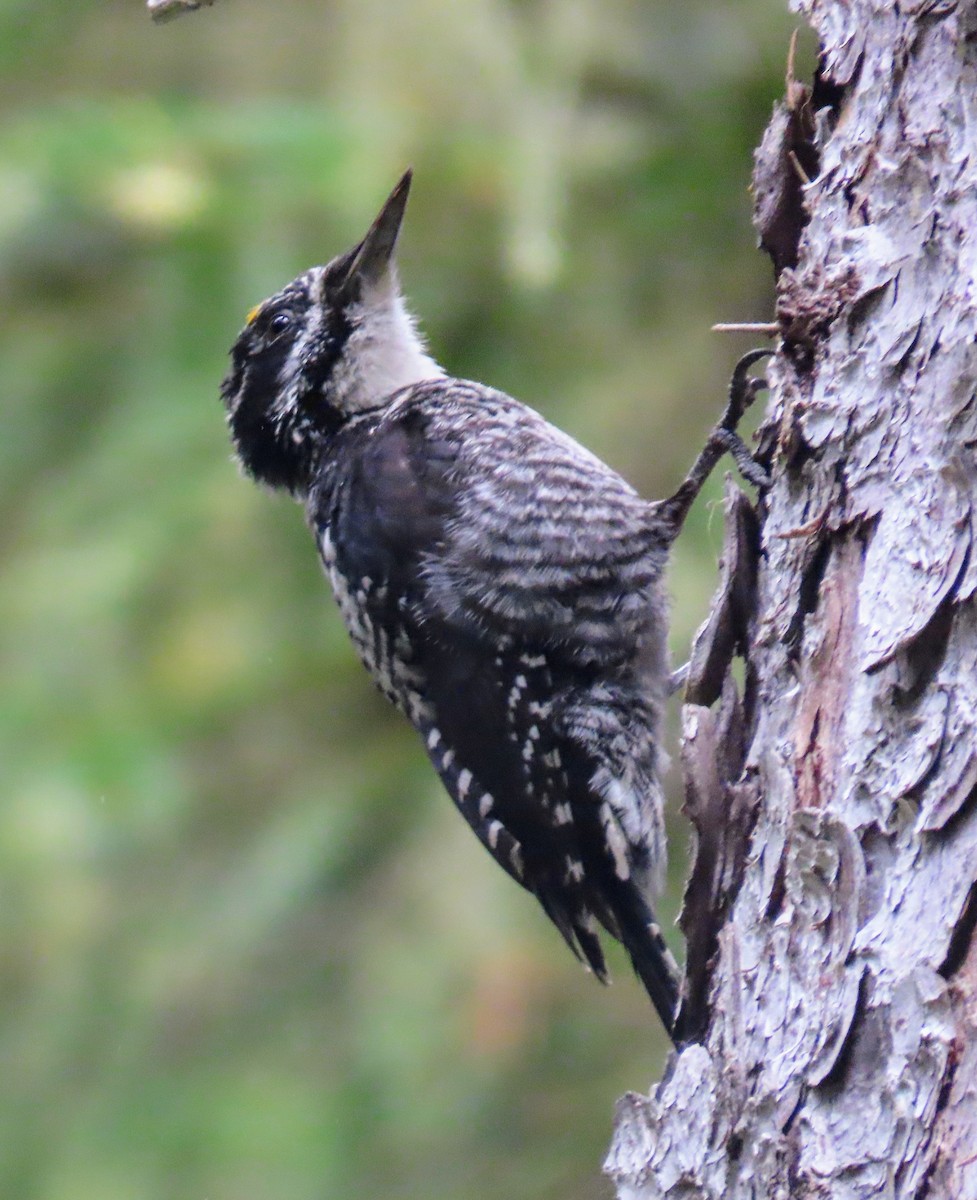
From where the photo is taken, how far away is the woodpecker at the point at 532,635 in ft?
10.4

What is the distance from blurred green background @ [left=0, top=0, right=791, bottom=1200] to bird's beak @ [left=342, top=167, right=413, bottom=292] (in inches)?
12.5

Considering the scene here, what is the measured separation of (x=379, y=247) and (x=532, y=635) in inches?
37.7

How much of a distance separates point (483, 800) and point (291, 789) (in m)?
1.24

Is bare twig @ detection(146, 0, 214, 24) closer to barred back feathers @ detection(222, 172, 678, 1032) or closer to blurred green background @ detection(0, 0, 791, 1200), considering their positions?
barred back feathers @ detection(222, 172, 678, 1032)

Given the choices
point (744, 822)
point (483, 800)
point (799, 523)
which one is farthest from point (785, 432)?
point (483, 800)

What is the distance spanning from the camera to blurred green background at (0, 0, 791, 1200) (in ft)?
12.7

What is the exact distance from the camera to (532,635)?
10.4ft

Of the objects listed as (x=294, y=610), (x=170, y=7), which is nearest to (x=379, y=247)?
(x=294, y=610)

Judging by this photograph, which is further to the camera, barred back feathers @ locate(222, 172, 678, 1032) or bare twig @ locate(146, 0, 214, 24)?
barred back feathers @ locate(222, 172, 678, 1032)

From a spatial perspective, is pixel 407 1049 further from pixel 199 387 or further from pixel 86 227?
pixel 86 227

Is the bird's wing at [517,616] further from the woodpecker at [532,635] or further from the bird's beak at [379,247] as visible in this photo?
the bird's beak at [379,247]

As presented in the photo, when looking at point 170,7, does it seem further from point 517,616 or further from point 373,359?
point 373,359

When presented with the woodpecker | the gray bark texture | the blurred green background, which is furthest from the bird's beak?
the gray bark texture

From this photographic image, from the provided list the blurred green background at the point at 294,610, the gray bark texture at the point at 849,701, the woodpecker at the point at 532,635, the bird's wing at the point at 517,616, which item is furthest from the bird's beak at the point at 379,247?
the gray bark texture at the point at 849,701
